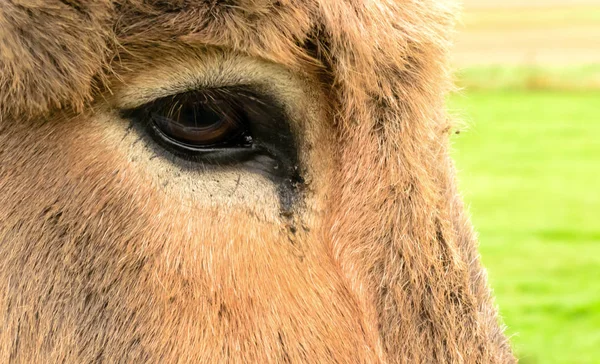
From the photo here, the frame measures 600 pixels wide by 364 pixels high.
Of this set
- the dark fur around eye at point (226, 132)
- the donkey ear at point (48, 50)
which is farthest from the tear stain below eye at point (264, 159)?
the donkey ear at point (48, 50)

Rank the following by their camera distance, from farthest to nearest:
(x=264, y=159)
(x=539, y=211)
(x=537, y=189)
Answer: (x=537, y=189), (x=539, y=211), (x=264, y=159)

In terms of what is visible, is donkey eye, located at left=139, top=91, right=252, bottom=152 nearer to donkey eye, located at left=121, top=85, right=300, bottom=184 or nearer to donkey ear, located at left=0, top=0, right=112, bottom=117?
donkey eye, located at left=121, top=85, right=300, bottom=184

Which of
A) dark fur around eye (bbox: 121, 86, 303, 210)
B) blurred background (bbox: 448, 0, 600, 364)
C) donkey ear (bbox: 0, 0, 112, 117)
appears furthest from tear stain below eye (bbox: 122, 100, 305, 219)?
blurred background (bbox: 448, 0, 600, 364)

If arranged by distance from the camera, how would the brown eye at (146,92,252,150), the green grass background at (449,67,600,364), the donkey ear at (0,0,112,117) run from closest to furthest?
1. the donkey ear at (0,0,112,117)
2. the brown eye at (146,92,252,150)
3. the green grass background at (449,67,600,364)

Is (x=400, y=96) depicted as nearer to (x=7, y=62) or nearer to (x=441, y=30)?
(x=441, y=30)

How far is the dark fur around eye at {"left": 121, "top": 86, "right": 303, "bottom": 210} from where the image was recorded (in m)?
2.13

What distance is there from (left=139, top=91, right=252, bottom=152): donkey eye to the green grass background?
102cm

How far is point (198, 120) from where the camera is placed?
2.17 metres

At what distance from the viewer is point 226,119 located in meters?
2.18

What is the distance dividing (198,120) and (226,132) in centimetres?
9

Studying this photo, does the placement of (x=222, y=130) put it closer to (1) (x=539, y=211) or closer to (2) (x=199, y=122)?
(2) (x=199, y=122)

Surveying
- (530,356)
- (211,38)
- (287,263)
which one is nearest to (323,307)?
(287,263)

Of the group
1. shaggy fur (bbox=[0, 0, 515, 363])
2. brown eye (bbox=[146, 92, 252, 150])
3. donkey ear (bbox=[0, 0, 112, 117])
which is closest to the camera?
donkey ear (bbox=[0, 0, 112, 117])

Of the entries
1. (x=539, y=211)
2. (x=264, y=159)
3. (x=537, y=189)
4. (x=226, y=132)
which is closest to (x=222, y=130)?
(x=226, y=132)
